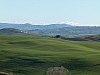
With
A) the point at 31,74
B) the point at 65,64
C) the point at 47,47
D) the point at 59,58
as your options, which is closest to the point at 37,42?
the point at 47,47

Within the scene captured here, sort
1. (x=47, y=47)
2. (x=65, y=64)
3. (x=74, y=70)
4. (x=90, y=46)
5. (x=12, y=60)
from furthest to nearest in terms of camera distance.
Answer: (x=90, y=46) < (x=47, y=47) < (x=12, y=60) < (x=65, y=64) < (x=74, y=70)

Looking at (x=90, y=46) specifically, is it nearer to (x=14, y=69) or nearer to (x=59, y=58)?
(x=59, y=58)

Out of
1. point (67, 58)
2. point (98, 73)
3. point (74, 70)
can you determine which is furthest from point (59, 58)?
point (98, 73)

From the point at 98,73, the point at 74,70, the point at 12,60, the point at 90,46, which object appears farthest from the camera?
the point at 90,46

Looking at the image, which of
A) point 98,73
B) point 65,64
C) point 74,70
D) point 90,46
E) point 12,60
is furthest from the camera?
point 90,46

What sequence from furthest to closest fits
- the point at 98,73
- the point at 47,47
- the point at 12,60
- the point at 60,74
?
the point at 47,47, the point at 12,60, the point at 98,73, the point at 60,74

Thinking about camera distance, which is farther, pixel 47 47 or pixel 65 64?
pixel 47 47

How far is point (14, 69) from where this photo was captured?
94.1 metres

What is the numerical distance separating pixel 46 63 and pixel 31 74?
596 inches

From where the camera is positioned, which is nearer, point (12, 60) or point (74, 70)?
point (74, 70)

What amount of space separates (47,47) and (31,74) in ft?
181

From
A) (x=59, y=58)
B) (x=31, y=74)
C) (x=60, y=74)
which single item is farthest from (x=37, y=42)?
(x=60, y=74)

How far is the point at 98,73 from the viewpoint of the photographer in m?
86.8

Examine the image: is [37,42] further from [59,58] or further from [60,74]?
[60,74]
